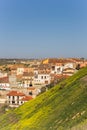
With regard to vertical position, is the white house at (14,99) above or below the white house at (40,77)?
below

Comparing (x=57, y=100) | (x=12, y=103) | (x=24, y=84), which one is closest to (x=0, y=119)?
(x=57, y=100)

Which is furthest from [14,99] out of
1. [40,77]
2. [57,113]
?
[57,113]

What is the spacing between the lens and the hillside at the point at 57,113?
97.7ft

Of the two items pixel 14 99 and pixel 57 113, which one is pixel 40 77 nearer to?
pixel 14 99

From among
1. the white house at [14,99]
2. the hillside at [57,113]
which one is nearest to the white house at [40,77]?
the white house at [14,99]

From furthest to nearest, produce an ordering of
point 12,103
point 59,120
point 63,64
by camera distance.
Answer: point 63,64
point 12,103
point 59,120

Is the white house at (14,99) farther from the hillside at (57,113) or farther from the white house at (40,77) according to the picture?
the white house at (40,77)

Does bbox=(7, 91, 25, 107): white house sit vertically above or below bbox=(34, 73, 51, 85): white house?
below

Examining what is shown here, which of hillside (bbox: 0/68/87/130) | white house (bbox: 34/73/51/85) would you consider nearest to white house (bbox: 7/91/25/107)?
hillside (bbox: 0/68/87/130)

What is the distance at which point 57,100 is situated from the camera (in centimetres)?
4069

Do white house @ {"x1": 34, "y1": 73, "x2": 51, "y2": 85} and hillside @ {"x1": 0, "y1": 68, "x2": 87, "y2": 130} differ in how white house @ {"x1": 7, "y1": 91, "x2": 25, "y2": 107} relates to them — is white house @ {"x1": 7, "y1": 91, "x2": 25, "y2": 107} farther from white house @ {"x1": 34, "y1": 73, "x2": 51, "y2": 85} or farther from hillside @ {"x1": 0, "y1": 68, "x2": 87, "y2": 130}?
white house @ {"x1": 34, "y1": 73, "x2": 51, "y2": 85}

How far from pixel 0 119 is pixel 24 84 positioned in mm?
57105

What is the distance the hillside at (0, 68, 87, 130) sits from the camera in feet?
97.7

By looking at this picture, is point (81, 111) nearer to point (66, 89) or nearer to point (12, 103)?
point (66, 89)
